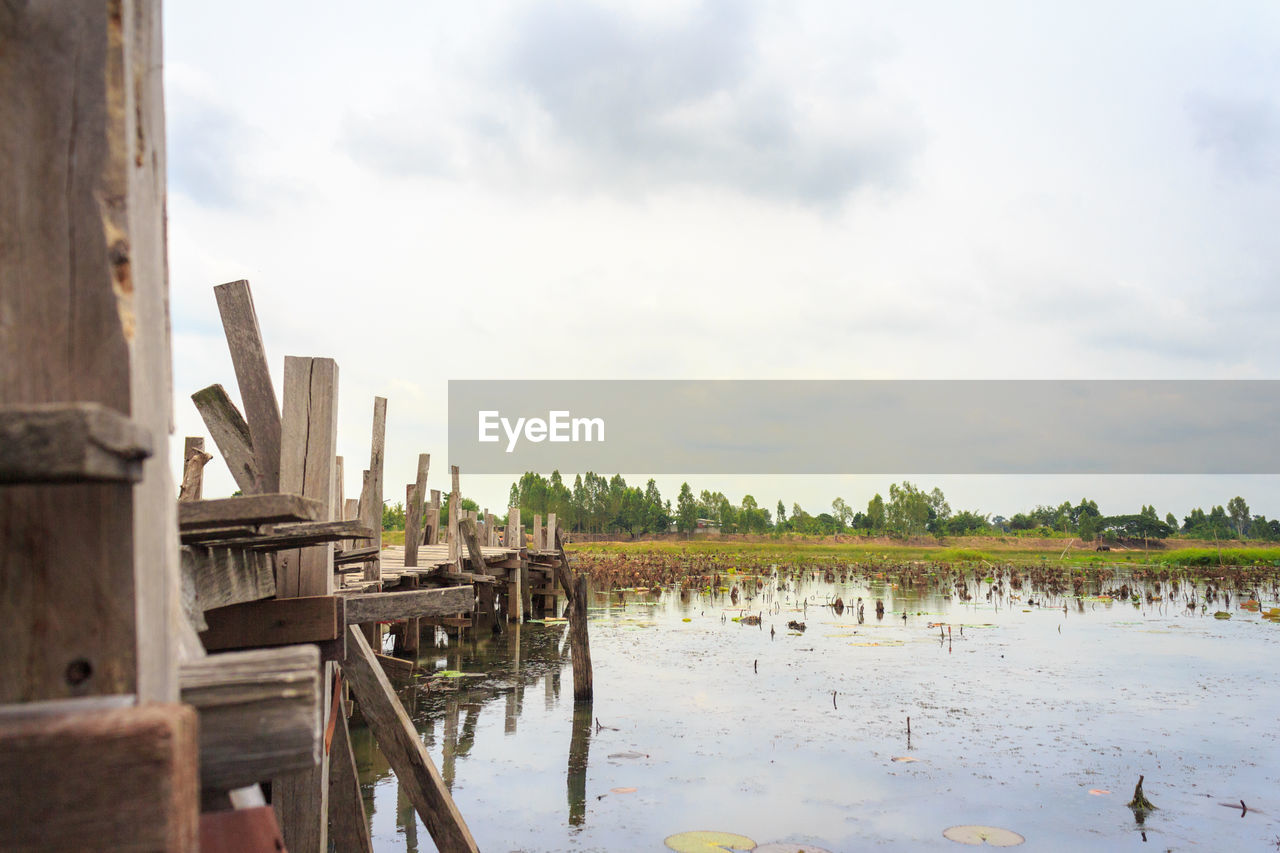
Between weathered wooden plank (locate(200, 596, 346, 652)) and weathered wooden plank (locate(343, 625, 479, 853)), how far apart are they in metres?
0.40

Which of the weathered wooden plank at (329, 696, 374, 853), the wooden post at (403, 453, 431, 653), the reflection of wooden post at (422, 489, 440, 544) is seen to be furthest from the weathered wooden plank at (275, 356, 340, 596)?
the reflection of wooden post at (422, 489, 440, 544)

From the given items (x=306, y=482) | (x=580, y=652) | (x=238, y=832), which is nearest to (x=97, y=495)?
(x=238, y=832)

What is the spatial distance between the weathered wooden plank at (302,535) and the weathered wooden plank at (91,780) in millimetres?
1851

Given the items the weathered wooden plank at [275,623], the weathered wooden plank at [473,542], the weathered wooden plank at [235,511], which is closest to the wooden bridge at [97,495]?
the weathered wooden plank at [235,511]

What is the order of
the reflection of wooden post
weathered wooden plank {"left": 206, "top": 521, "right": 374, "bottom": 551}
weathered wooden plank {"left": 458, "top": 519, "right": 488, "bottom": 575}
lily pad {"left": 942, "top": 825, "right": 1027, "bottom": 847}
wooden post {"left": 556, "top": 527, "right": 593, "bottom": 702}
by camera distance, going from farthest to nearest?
the reflection of wooden post
weathered wooden plank {"left": 458, "top": 519, "right": 488, "bottom": 575}
wooden post {"left": 556, "top": 527, "right": 593, "bottom": 702}
lily pad {"left": 942, "top": 825, "right": 1027, "bottom": 847}
weathered wooden plank {"left": 206, "top": 521, "right": 374, "bottom": 551}

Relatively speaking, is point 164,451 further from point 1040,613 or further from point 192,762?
point 1040,613

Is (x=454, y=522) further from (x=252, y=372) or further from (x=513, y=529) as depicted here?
(x=252, y=372)

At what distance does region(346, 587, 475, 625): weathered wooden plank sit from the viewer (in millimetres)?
3857

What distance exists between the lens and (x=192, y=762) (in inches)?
35.9

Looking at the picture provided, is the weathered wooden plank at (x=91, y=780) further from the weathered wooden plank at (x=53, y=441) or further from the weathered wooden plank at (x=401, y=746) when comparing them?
the weathered wooden plank at (x=401, y=746)

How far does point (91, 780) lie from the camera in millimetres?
853

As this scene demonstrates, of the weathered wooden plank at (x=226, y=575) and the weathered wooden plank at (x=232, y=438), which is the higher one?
the weathered wooden plank at (x=232, y=438)

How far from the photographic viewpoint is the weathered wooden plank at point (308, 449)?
353cm

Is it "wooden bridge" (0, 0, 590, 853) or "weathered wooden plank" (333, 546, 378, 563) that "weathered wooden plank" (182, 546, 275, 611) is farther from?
"weathered wooden plank" (333, 546, 378, 563)
